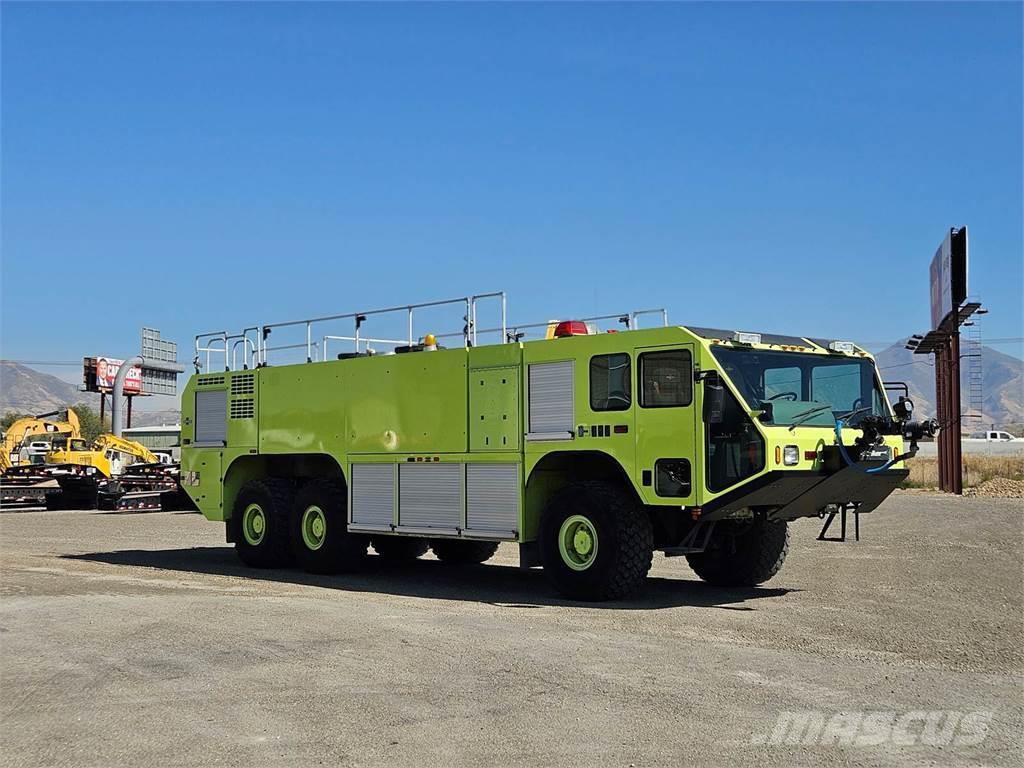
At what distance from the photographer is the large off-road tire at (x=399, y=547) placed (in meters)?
18.4

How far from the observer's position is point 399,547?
1875cm

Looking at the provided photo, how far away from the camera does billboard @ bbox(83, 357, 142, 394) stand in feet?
246

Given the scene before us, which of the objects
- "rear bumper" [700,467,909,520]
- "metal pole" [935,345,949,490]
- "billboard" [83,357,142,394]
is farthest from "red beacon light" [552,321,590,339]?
"billboard" [83,357,142,394]

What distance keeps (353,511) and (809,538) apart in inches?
380

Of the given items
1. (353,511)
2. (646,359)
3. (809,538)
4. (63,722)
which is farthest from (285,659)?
(809,538)

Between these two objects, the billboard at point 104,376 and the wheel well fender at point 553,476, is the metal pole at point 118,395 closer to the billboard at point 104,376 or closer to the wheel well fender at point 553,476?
the billboard at point 104,376

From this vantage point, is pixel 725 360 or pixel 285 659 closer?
pixel 285 659

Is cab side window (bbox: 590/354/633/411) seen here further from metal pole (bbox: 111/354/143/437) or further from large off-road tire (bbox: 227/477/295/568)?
metal pole (bbox: 111/354/143/437)

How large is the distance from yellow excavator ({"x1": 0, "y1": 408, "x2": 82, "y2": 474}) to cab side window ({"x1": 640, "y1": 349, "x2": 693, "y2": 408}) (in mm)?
31991

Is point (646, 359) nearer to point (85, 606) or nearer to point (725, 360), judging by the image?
point (725, 360)

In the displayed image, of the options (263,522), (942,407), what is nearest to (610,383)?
(263,522)

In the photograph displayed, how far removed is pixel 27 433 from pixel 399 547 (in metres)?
27.4

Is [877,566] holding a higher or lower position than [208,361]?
lower

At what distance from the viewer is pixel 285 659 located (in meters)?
9.59
